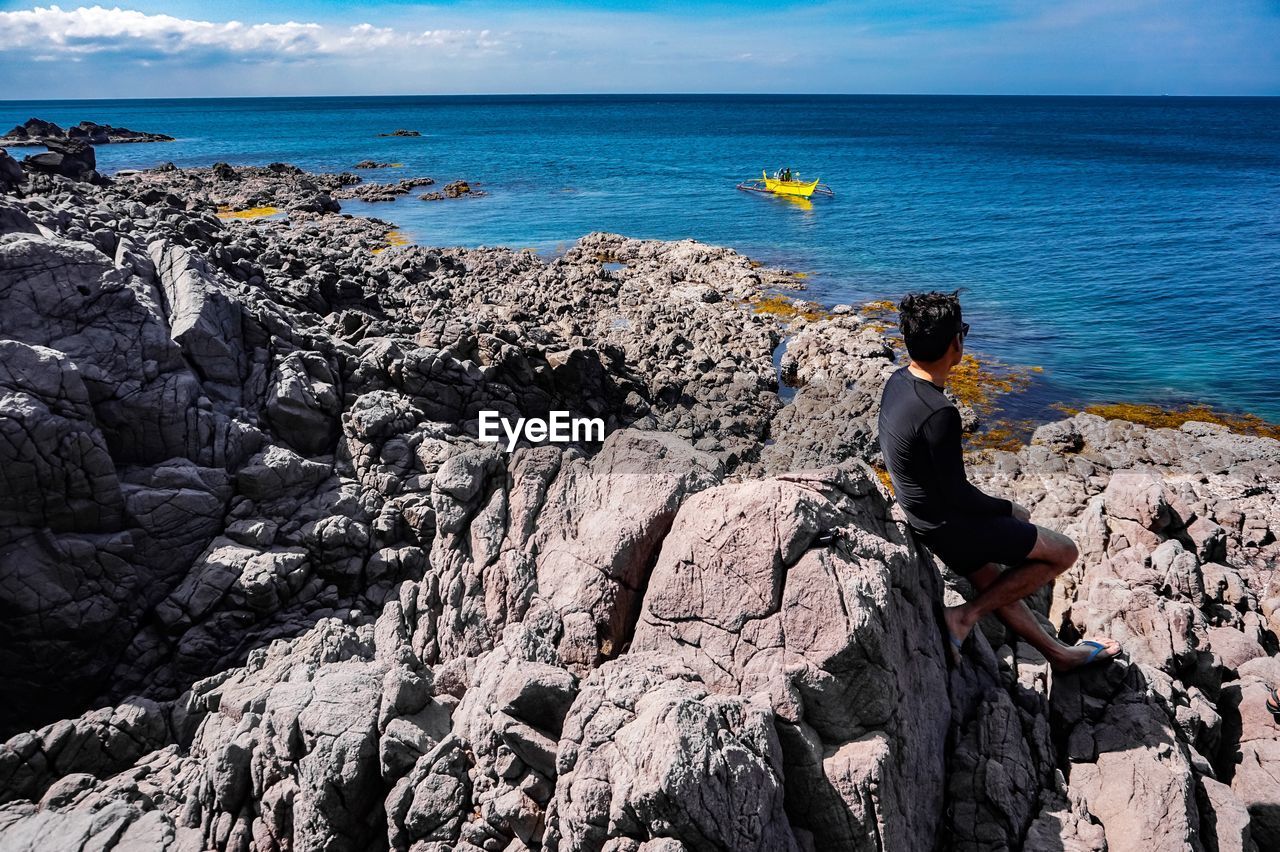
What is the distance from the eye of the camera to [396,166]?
102 m

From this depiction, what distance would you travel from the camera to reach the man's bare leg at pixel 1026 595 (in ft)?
22.8

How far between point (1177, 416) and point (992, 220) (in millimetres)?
42491

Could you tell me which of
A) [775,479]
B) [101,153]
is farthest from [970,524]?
[101,153]

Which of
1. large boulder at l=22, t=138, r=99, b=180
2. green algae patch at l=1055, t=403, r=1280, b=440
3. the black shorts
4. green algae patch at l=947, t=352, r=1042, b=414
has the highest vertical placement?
large boulder at l=22, t=138, r=99, b=180

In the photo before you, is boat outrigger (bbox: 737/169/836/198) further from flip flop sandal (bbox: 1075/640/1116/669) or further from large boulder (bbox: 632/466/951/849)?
large boulder (bbox: 632/466/951/849)

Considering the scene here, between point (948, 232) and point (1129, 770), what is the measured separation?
57815mm

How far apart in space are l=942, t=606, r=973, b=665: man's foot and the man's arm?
106 centimetres

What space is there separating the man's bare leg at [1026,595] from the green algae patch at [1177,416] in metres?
21.0

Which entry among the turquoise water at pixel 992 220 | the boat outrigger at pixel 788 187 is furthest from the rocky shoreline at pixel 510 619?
the boat outrigger at pixel 788 187

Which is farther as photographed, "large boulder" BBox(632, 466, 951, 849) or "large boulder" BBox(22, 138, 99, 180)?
"large boulder" BBox(22, 138, 99, 180)

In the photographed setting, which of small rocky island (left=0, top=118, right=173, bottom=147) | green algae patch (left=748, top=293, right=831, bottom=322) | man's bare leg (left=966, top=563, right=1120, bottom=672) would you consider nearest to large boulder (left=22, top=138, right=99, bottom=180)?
green algae patch (left=748, top=293, right=831, bottom=322)

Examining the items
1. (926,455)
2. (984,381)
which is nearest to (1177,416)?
(984,381)

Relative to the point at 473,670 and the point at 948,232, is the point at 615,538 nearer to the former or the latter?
the point at 473,670

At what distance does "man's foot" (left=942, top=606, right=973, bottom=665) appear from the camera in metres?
7.05
